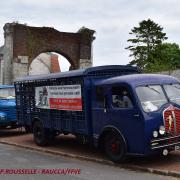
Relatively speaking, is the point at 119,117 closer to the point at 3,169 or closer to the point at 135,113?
the point at 135,113

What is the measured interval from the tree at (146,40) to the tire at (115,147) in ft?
148

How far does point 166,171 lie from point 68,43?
26449 mm

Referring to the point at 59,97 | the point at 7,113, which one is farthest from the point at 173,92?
the point at 7,113

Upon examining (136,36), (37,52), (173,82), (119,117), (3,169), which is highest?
(136,36)

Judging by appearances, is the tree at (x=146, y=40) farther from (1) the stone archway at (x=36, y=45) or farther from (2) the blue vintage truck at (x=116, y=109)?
(2) the blue vintage truck at (x=116, y=109)

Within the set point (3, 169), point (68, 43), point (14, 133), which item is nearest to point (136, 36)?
point (68, 43)

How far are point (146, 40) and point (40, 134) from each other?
147ft

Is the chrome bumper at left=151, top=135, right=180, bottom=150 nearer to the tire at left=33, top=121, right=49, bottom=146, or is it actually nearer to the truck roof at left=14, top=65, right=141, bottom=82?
the truck roof at left=14, top=65, right=141, bottom=82

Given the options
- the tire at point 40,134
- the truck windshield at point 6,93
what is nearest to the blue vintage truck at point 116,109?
the tire at point 40,134

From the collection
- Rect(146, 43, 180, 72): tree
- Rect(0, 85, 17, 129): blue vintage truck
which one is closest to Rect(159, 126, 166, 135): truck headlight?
Rect(0, 85, 17, 129): blue vintage truck

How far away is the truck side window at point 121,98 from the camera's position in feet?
33.3

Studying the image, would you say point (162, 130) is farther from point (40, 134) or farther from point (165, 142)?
point (40, 134)

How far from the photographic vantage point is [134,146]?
9.84 metres

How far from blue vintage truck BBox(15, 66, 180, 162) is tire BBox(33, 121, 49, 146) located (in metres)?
0.31
